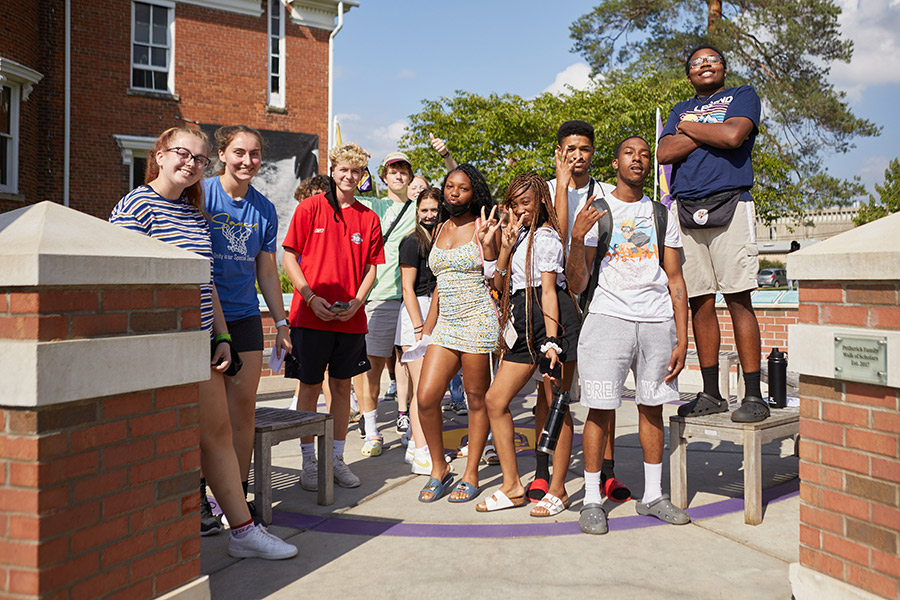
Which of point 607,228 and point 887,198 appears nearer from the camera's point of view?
point 607,228

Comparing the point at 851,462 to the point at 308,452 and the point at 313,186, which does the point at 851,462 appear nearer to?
the point at 308,452

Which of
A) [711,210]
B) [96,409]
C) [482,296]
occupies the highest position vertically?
[711,210]

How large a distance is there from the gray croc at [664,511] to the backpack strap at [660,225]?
4.68ft

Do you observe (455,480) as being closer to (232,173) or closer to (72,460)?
(232,173)

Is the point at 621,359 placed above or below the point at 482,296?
below

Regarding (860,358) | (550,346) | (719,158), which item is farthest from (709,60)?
(860,358)

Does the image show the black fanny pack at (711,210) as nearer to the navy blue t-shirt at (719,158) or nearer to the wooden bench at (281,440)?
the navy blue t-shirt at (719,158)

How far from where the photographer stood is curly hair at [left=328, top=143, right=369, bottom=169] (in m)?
5.06

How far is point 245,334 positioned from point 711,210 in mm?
2911

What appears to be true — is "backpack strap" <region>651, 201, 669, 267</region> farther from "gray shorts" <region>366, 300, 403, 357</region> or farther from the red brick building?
the red brick building

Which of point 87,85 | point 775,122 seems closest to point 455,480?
point 87,85

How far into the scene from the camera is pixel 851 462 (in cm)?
277

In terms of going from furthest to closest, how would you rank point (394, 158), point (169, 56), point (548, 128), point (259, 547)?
point (548, 128) → point (169, 56) → point (394, 158) → point (259, 547)

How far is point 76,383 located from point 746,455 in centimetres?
358
